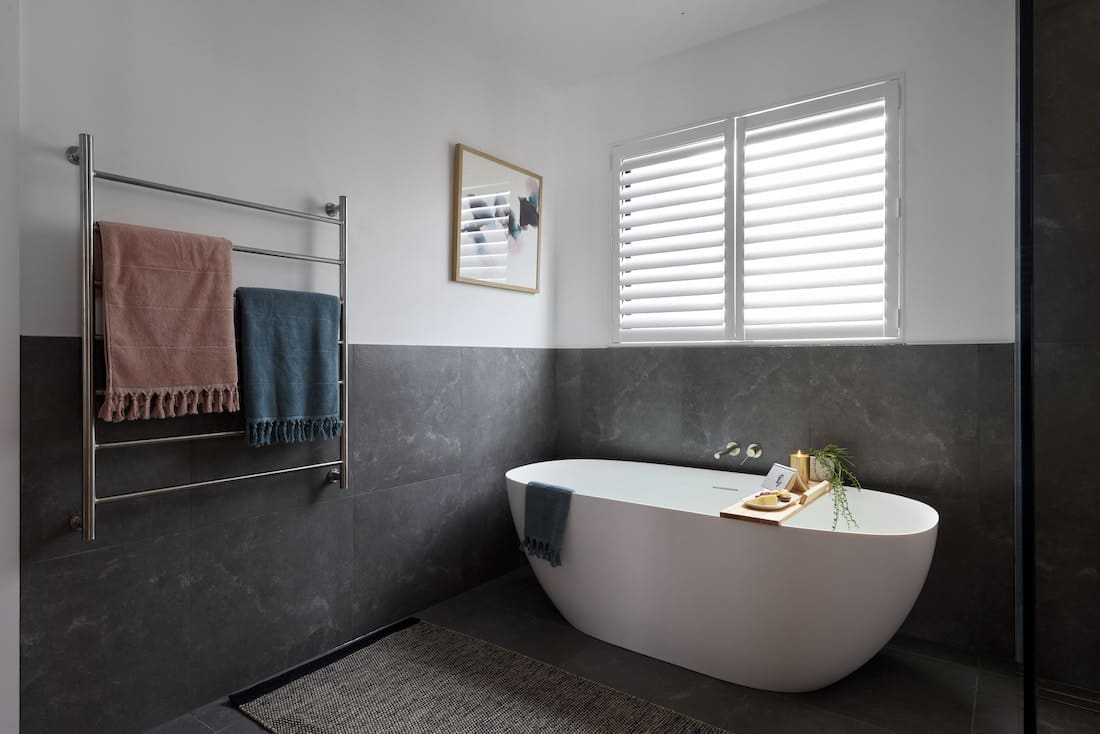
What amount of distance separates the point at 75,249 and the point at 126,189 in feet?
0.74

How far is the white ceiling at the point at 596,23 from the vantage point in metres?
2.62

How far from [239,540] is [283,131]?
1448mm

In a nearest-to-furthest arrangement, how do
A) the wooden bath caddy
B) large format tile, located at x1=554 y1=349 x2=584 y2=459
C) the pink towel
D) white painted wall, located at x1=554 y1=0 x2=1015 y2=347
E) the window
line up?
the pink towel < the wooden bath caddy < white painted wall, located at x1=554 y1=0 x2=1015 y2=347 < the window < large format tile, located at x1=554 y1=349 x2=584 y2=459

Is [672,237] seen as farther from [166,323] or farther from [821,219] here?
[166,323]

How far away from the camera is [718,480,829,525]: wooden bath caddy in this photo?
1.93 meters

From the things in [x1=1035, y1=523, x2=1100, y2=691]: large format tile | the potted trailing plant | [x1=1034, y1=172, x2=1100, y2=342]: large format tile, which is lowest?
the potted trailing plant

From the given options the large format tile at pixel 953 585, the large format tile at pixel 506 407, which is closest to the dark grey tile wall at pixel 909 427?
the large format tile at pixel 953 585

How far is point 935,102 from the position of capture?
92.4 inches

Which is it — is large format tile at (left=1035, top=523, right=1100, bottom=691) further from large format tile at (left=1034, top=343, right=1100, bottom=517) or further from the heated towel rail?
the heated towel rail

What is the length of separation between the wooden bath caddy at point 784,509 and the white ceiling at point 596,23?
2070 millimetres

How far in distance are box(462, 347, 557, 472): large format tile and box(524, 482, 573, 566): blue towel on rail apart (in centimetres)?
57

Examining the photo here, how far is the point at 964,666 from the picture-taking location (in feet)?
7.20

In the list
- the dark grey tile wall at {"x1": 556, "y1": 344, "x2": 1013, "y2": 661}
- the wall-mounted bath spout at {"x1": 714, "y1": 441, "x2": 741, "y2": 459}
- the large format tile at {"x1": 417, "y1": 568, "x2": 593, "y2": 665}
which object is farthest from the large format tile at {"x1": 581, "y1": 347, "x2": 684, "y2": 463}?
the large format tile at {"x1": 417, "y1": 568, "x2": 593, "y2": 665}

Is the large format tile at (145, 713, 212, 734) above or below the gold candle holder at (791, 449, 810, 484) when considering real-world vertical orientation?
below
